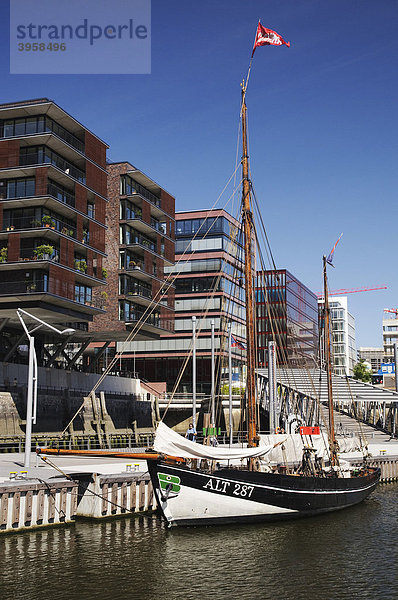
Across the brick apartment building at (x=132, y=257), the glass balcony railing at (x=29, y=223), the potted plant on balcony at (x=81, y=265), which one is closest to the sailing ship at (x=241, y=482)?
the glass balcony railing at (x=29, y=223)

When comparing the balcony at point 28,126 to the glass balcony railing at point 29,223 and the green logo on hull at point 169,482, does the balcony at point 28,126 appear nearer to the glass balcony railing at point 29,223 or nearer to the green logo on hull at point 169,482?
the glass balcony railing at point 29,223

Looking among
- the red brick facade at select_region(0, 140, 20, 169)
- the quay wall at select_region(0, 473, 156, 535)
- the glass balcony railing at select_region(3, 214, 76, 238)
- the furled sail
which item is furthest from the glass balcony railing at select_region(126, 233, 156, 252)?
A: the furled sail

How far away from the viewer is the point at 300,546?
2120 cm

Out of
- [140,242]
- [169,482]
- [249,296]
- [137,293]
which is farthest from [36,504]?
[140,242]

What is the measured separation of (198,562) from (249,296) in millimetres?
11901

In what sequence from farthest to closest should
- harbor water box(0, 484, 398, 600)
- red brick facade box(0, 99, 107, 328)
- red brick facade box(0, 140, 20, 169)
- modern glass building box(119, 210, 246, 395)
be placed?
modern glass building box(119, 210, 246, 395), red brick facade box(0, 140, 20, 169), red brick facade box(0, 99, 107, 328), harbor water box(0, 484, 398, 600)

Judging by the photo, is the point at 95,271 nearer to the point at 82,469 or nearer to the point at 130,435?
the point at 130,435

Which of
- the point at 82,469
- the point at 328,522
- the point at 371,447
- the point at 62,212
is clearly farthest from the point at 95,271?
the point at 328,522

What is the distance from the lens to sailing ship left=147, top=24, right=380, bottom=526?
22.9m

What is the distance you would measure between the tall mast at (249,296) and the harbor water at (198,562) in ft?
13.9

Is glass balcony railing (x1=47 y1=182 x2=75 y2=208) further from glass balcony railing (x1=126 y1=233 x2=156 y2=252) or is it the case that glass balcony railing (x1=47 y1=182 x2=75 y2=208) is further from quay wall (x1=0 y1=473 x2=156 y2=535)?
quay wall (x1=0 y1=473 x2=156 y2=535)

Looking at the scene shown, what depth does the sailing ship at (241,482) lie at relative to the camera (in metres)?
22.9

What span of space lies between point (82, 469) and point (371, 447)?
85.4ft

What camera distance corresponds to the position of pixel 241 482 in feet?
77.4
